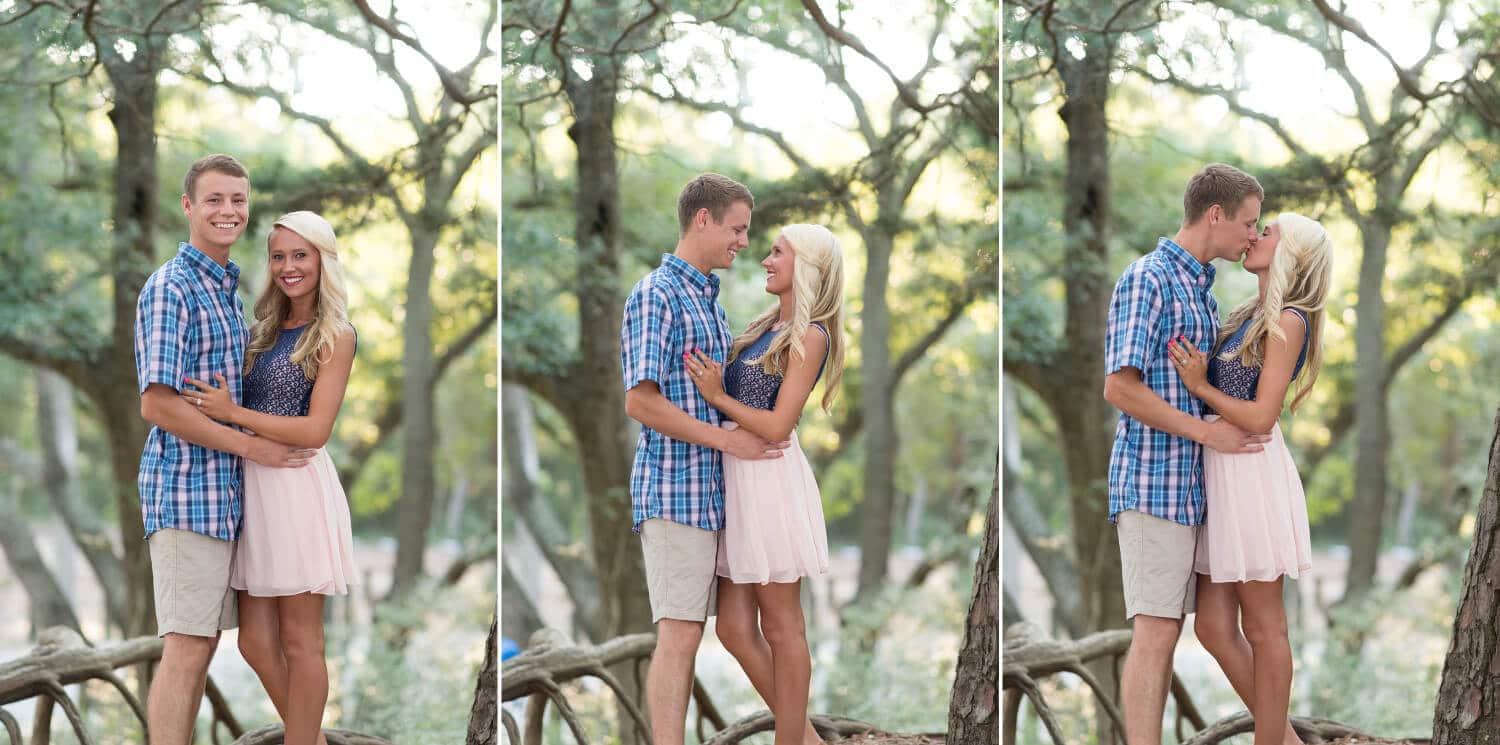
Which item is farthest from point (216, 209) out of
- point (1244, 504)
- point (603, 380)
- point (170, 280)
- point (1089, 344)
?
point (1244, 504)

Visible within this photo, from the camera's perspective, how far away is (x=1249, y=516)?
13.3 feet

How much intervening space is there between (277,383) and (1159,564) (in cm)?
250

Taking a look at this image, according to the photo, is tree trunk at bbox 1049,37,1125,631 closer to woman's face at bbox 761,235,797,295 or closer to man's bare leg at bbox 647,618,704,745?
woman's face at bbox 761,235,797,295

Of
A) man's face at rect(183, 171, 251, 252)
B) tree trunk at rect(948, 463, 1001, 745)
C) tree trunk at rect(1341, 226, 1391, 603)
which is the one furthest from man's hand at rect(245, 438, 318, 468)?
tree trunk at rect(1341, 226, 1391, 603)

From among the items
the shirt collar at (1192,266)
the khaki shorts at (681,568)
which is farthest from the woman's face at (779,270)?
the shirt collar at (1192,266)

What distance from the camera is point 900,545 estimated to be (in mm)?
4480

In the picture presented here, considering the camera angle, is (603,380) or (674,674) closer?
→ (674,674)

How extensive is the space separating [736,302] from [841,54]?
0.82 metres

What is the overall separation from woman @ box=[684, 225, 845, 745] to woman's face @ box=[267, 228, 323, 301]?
3.46 feet

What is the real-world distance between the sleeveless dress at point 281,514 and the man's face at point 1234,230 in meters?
2.55

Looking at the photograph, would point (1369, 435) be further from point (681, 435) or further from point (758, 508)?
point (681, 435)

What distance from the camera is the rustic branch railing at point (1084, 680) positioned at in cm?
434

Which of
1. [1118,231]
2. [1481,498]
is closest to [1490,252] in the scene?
[1481,498]

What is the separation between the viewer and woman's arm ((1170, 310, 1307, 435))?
13.1ft
